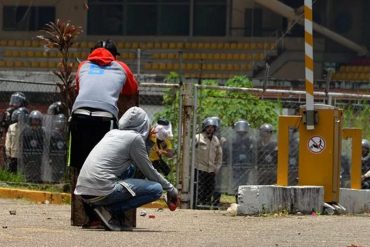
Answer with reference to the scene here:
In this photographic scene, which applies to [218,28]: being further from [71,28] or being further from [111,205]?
[111,205]

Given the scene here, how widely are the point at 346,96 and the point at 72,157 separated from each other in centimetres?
720

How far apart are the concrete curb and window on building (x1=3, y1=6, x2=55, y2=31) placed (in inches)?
926

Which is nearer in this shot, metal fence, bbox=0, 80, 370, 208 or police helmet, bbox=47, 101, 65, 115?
metal fence, bbox=0, 80, 370, 208

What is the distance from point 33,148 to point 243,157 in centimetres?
320

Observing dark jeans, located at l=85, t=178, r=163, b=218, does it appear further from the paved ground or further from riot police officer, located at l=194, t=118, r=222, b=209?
riot police officer, located at l=194, t=118, r=222, b=209

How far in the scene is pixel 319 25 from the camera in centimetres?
3784

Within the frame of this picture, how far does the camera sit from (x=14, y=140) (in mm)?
18641

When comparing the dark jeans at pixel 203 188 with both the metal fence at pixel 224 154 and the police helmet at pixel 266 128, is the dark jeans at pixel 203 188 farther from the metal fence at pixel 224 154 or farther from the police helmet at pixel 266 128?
the police helmet at pixel 266 128

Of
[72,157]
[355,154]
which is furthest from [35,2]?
[72,157]

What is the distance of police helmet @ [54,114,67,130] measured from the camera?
58.5 feet

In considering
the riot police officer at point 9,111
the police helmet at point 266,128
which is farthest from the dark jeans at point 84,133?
the riot police officer at point 9,111

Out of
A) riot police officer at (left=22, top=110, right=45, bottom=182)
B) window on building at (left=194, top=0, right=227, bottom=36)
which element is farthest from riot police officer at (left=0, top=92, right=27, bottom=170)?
window on building at (left=194, top=0, right=227, bottom=36)

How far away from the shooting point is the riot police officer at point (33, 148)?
18.2m

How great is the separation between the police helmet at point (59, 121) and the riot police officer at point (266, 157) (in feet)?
9.75
